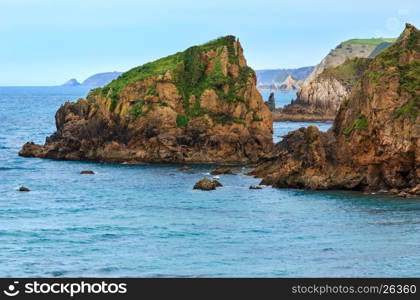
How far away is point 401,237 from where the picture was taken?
2347 inches

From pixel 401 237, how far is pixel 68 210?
29984 mm

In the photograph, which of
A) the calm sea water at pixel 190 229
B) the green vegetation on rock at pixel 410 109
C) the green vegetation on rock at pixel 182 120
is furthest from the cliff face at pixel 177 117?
the green vegetation on rock at pixel 410 109

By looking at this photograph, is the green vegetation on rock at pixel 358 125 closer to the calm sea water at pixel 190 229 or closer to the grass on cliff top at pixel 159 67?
the calm sea water at pixel 190 229

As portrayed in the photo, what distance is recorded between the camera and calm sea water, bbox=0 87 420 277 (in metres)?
50.5

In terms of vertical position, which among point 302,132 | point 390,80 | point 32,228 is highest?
point 390,80

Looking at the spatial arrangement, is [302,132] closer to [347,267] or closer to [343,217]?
[343,217]

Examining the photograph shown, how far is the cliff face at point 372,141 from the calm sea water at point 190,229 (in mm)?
2632

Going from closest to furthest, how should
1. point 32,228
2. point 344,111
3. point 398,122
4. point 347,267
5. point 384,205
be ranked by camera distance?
point 347,267 < point 32,228 < point 384,205 < point 398,122 < point 344,111

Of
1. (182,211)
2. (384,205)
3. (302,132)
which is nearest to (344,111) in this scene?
(302,132)

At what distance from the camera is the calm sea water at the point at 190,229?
1988 inches

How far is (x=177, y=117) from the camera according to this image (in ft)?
384

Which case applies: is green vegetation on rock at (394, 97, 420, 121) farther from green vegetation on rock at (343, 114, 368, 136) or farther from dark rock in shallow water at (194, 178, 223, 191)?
dark rock in shallow water at (194, 178, 223, 191)

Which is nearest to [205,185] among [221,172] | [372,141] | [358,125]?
[221,172]

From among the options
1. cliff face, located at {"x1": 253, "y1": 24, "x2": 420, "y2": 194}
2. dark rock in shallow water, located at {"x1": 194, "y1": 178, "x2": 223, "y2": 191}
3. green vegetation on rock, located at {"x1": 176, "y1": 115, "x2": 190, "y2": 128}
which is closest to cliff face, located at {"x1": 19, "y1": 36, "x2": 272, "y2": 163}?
green vegetation on rock, located at {"x1": 176, "y1": 115, "x2": 190, "y2": 128}
